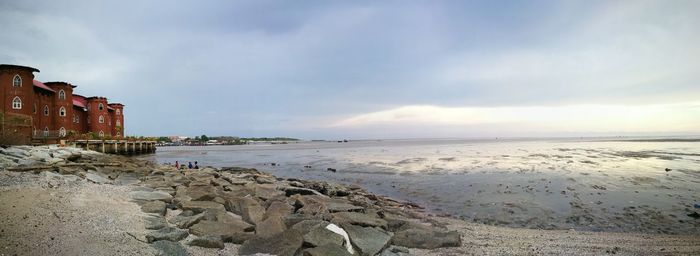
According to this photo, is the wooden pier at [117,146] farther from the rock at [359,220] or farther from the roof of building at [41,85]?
the rock at [359,220]

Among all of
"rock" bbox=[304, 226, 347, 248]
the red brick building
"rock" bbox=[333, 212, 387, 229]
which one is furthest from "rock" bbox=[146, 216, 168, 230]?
the red brick building

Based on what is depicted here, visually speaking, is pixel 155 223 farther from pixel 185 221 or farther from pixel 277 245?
pixel 277 245

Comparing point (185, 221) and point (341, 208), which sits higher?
point (185, 221)

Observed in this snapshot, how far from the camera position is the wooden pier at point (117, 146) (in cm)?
4253

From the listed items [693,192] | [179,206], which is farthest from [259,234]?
[693,192]

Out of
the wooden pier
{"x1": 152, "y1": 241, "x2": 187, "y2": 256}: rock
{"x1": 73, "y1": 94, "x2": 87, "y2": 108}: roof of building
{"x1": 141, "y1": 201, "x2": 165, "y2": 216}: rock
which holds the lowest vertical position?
{"x1": 152, "y1": 241, "x2": 187, "y2": 256}: rock

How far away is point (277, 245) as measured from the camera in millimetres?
6281

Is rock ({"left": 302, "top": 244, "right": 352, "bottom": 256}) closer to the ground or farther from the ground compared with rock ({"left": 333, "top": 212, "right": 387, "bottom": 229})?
farther from the ground

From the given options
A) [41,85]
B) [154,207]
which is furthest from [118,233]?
[41,85]

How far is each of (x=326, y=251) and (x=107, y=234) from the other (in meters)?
4.07

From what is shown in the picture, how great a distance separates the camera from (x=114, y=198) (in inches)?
373

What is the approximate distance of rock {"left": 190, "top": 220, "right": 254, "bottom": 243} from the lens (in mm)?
6930

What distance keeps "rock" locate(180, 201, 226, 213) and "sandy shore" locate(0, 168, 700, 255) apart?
46.8 inches

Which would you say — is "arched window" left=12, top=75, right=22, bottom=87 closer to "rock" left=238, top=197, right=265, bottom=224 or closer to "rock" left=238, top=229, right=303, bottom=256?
"rock" left=238, top=197, right=265, bottom=224
